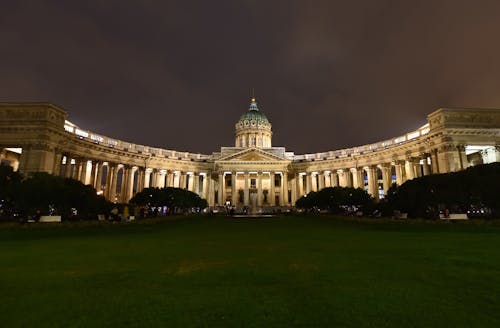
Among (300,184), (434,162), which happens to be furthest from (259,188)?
(434,162)

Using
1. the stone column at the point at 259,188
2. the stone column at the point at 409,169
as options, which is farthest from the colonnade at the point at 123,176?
the stone column at the point at 409,169

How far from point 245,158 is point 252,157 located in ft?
6.85

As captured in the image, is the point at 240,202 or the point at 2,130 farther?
the point at 240,202

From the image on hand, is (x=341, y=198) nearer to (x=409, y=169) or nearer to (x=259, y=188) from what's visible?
(x=409, y=169)

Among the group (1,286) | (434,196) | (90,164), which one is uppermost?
(90,164)

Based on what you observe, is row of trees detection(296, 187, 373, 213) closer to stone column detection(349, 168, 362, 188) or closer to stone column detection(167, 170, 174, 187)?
stone column detection(349, 168, 362, 188)

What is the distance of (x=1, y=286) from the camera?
7.32 m

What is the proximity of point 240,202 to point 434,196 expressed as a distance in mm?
65591

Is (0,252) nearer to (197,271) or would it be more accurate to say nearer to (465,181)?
(197,271)

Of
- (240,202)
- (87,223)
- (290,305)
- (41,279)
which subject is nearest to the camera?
(290,305)

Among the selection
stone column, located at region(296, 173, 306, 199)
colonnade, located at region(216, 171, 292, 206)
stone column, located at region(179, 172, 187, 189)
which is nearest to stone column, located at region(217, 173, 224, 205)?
colonnade, located at region(216, 171, 292, 206)

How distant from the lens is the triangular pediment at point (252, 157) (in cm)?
8612

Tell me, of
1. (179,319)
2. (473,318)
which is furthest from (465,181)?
(179,319)

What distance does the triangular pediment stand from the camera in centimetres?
8612
